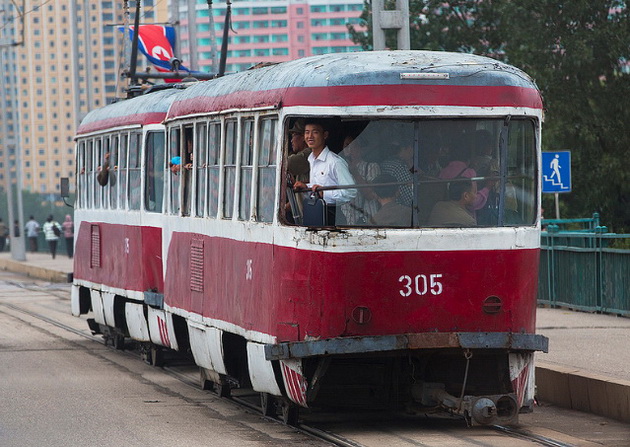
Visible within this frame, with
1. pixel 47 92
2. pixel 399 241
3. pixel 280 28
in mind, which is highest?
pixel 280 28

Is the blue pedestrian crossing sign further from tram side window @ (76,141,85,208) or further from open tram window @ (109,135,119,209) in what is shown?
open tram window @ (109,135,119,209)

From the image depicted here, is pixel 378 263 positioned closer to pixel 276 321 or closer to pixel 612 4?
pixel 276 321

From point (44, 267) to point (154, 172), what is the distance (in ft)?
86.5

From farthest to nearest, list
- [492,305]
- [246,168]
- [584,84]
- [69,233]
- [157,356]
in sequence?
[69,233] < [584,84] < [157,356] < [246,168] < [492,305]

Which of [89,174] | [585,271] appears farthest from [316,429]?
[585,271]

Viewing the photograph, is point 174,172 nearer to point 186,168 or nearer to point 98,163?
point 186,168

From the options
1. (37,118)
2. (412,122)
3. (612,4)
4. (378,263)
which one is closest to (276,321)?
(378,263)

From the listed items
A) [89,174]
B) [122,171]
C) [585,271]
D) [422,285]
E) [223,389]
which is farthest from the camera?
[585,271]

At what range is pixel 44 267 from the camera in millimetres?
42969

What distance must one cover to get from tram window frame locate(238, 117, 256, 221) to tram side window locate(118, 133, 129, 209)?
19.6ft

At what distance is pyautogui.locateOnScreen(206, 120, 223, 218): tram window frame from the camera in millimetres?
13438

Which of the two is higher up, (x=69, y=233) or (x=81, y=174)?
(x=81, y=174)

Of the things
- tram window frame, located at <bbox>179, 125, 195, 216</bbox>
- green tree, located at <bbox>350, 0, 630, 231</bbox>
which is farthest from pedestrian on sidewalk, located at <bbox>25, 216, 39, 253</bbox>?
tram window frame, located at <bbox>179, 125, 195, 216</bbox>

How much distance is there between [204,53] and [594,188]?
395ft
